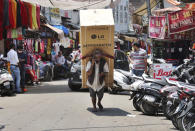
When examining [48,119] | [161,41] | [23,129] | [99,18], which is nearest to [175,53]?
[161,41]

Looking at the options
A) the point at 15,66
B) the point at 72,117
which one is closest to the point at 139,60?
the point at 72,117

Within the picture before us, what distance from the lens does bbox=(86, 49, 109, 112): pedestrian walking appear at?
10.1 m

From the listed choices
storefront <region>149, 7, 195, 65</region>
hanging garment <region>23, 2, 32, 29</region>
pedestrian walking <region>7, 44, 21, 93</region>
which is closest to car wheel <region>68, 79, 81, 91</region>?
pedestrian walking <region>7, 44, 21, 93</region>

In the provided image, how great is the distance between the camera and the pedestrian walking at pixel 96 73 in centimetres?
1012

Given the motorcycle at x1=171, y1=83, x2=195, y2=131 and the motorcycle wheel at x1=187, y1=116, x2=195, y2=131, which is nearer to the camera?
the motorcycle wheel at x1=187, y1=116, x2=195, y2=131

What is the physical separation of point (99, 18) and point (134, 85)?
7.49 feet

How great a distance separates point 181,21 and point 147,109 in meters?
7.34

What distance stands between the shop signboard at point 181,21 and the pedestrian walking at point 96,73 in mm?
6612

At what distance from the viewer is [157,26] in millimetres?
16984

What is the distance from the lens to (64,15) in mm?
36094

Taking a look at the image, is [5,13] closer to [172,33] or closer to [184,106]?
[172,33]

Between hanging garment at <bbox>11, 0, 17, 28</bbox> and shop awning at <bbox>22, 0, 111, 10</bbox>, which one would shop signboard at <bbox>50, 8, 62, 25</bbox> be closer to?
hanging garment at <bbox>11, 0, 17, 28</bbox>

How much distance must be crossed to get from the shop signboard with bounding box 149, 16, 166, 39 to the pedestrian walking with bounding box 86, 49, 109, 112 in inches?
286

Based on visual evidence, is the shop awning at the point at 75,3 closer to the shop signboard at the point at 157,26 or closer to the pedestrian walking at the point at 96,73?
the shop signboard at the point at 157,26
